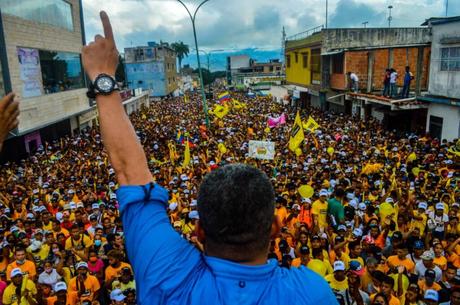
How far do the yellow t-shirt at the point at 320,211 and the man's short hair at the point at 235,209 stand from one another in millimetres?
7347

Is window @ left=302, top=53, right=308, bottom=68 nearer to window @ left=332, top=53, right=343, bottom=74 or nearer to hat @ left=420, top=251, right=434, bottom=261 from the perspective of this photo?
window @ left=332, top=53, right=343, bottom=74

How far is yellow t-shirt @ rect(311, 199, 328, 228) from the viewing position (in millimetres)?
8247

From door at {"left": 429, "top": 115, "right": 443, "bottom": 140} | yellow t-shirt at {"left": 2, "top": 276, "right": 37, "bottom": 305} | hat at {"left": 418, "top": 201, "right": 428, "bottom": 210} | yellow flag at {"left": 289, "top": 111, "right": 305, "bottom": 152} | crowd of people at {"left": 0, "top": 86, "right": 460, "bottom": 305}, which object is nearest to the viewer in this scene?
crowd of people at {"left": 0, "top": 86, "right": 460, "bottom": 305}

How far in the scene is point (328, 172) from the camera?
11195 millimetres

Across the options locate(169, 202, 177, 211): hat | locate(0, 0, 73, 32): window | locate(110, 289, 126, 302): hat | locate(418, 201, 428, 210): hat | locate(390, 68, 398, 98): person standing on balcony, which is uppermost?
locate(0, 0, 73, 32): window

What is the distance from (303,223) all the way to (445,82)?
12.9 m

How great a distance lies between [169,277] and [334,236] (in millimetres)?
6454

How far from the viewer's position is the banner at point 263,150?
13133 mm

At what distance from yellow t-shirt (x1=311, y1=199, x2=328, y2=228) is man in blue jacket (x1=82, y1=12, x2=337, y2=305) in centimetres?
734

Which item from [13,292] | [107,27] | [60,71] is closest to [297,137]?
[13,292]

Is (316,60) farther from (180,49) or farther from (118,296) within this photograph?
(180,49)

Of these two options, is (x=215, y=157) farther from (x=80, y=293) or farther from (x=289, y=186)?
(x=80, y=293)

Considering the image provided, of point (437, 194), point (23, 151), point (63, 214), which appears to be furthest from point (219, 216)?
point (23, 151)

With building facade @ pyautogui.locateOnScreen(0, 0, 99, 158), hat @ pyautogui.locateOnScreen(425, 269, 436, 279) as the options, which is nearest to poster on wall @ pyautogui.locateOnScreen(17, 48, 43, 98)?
building facade @ pyautogui.locateOnScreen(0, 0, 99, 158)
